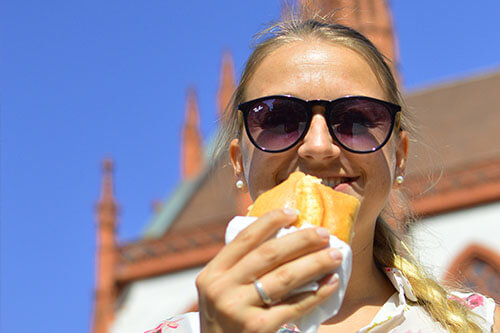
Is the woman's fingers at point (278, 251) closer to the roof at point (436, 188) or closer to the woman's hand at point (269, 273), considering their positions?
the woman's hand at point (269, 273)

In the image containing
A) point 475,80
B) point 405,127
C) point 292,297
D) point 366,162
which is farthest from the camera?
point 475,80

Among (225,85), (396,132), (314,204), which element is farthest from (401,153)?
(225,85)

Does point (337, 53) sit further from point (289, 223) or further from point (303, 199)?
point (289, 223)

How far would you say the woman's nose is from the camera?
62.7 inches

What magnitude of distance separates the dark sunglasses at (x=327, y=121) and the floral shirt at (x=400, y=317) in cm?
38

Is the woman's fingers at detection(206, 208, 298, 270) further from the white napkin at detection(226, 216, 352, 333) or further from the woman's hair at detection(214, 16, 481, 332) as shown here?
the woman's hair at detection(214, 16, 481, 332)

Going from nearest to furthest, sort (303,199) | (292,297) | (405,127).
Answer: (292,297) < (303,199) < (405,127)

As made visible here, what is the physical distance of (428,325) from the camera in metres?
1.72

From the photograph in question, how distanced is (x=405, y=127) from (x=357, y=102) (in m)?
0.47

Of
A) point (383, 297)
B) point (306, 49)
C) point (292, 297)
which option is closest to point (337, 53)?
point (306, 49)

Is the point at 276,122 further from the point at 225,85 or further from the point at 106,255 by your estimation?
the point at 225,85

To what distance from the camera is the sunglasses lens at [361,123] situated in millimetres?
1646

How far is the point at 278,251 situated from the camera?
47.7 inches

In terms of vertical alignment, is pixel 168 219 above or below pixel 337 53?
below
